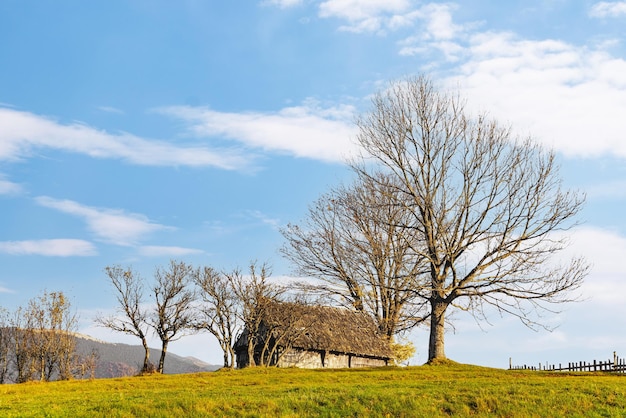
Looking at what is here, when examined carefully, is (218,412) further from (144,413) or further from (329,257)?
(329,257)

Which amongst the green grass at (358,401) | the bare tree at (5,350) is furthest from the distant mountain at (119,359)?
the green grass at (358,401)

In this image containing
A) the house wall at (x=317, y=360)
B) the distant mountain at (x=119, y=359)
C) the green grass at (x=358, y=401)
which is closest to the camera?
the green grass at (x=358, y=401)

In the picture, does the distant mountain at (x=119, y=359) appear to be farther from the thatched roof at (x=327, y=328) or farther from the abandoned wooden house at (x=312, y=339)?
the abandoned wooden house at (x=312, y=339)

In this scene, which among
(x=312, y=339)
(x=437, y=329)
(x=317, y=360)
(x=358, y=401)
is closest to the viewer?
(x=358, y=401)

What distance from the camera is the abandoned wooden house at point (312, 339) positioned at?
43.1 m

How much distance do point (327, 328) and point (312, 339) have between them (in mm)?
2515

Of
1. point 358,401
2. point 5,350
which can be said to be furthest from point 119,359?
point 358,401

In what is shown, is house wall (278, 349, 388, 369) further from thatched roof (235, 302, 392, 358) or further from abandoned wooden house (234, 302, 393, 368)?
thatched roof (235, 302, 392, 358)

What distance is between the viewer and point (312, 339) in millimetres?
44812

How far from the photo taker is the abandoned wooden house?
43062 millimetres

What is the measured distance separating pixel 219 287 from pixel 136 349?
238 ft

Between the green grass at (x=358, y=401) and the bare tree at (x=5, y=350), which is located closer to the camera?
the green grass at (x=358, y=401)

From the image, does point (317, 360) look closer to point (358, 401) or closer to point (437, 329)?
point (437, 329)

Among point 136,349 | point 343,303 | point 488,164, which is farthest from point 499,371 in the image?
point 136,349
